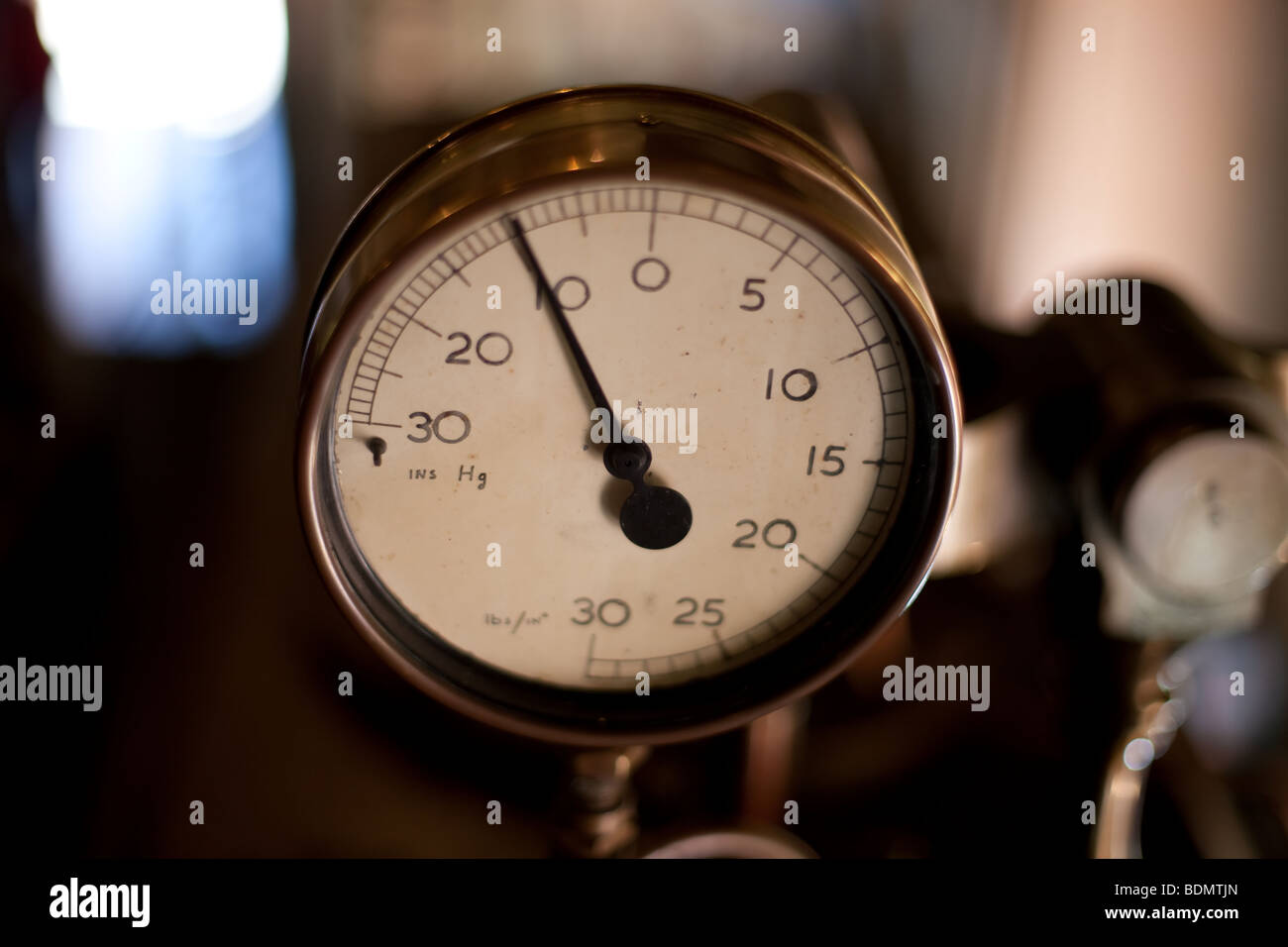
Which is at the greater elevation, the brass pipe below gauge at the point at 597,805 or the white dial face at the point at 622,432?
the white dial face at the point at 622,432

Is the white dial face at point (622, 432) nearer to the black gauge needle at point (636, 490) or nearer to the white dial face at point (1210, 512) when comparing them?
the black gauge needle at point (636, 490)

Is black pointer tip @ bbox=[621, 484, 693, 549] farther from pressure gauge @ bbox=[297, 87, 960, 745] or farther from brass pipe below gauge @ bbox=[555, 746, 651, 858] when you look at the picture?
brass pipe below gauge @ bbox=[555, 746, 651, 858]

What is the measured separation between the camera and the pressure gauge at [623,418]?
0.63m

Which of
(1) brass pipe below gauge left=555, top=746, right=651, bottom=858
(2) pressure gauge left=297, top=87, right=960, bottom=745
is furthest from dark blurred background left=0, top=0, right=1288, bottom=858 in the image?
(2) pressure gauge left=297, top=87, right=960, bottom=745

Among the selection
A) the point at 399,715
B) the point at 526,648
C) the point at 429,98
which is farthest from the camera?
the point at 429,98

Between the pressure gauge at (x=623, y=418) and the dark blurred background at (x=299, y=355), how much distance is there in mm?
224

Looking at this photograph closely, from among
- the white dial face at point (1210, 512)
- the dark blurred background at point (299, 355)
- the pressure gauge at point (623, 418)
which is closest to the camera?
the pressure gauge at point (623, 418)

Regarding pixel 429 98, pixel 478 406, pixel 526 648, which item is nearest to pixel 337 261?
pixel 478 406

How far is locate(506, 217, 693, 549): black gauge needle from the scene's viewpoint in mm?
696

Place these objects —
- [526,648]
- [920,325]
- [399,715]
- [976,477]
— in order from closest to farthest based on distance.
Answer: [920,325], [526,648], [976,477], [399,715]

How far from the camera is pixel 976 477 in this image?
0.92 meters

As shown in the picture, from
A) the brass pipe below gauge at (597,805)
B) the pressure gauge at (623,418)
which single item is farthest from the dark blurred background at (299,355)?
the pressure gauge at (623,418)
